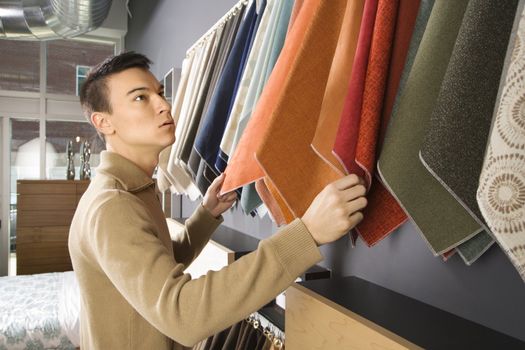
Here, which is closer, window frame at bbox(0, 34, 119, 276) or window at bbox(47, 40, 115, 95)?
window frame at bbox(0, 34, 119, 276)

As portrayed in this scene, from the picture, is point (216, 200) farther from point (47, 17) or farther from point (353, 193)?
point (47, 17)

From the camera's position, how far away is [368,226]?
74 cm

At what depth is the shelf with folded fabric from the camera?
0.61m

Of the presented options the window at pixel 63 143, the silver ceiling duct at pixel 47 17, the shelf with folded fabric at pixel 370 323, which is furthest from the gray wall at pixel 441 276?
the window at pixel 63 143

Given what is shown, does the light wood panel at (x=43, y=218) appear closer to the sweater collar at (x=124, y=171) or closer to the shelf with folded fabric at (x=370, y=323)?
the sweater collar at (x=124, y=171)

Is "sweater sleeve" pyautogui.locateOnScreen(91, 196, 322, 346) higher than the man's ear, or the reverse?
the man's ear

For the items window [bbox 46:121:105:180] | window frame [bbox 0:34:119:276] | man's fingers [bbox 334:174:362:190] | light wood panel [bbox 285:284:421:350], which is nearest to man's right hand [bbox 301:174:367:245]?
man's fingers [bbox 334:174:362:190]

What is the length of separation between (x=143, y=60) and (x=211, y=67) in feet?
1.81

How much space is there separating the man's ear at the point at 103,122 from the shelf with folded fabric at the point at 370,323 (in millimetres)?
664

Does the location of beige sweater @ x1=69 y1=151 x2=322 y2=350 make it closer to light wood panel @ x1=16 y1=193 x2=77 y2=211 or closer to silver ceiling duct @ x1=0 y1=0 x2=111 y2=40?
silver ceiling duct @ x1=0 y1=0 x2=111 y2=40

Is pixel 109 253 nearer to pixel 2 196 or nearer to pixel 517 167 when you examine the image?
pixel 517 167

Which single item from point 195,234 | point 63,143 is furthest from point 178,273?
point 63,143

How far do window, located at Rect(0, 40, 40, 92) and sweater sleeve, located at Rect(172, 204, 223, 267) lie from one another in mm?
4583

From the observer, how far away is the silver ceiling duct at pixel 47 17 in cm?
339
